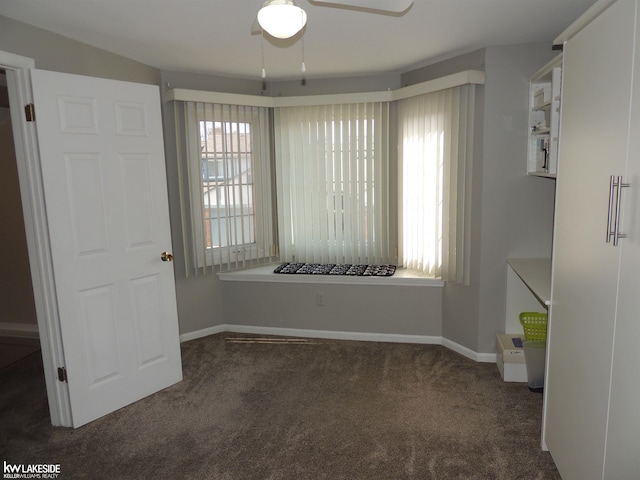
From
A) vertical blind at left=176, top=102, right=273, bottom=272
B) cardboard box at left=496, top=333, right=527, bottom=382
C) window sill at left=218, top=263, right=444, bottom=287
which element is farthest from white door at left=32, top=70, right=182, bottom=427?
cardboard box at left=496, top=333, right=527, bottom=382

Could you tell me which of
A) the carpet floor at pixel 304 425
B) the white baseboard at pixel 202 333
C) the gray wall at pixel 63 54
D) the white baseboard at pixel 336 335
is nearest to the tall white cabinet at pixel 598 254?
the carpet floor at pixel 304 425

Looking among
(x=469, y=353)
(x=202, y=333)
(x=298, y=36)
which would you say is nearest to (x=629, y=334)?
(x=469, y=353)

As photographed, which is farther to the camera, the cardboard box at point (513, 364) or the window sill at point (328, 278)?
the window sill at point (328, 278)

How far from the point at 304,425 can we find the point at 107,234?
5.53 feet

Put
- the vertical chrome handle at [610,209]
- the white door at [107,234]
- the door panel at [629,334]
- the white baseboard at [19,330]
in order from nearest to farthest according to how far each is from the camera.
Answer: the door panel at [629,334], the vertical chrome handle at [610,209], the white door at [107,234], the white baseboard at [19,330]

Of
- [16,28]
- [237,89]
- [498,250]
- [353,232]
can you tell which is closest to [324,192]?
[353,232]

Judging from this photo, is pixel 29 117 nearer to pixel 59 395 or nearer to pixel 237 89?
pixel 59 395

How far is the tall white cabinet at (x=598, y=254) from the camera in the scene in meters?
1.50

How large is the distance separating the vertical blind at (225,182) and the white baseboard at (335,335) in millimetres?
612

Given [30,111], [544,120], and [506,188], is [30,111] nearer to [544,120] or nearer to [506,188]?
[506,188]

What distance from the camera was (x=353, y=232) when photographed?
4.20 m

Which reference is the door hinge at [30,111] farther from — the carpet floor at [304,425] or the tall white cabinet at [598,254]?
the tall white cabinet at [598,254]

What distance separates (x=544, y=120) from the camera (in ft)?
10.3

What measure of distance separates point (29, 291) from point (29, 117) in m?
2.47
